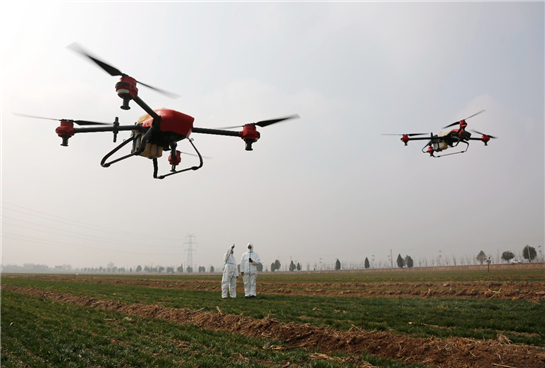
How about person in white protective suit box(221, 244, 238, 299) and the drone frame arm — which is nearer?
the drone frame arm

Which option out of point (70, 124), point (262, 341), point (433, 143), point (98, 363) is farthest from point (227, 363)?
point (433, 143)

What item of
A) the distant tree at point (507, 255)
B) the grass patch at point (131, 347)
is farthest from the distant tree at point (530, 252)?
the grass patch at point (131, 347)

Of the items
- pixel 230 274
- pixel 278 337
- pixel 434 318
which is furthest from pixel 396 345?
pixel 230 274

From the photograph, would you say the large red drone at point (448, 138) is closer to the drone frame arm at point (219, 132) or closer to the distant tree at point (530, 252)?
the drone frame arm at point (219, 132)

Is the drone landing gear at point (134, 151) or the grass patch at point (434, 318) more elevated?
the drone landing gear at point (134, 151)

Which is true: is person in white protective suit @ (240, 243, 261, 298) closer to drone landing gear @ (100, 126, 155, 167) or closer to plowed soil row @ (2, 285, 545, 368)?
plowed soil row @ (2, 285, 545, 368)

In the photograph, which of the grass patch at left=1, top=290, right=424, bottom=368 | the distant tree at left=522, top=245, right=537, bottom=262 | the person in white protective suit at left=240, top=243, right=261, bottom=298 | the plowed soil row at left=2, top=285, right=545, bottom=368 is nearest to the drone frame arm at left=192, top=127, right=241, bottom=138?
the grass patch at left=1, top=290, right=424, bottom=368

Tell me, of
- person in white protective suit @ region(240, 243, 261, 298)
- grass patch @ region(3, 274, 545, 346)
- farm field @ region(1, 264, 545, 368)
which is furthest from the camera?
person in white protective suit @ region(240, 243, 261, 298)
